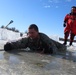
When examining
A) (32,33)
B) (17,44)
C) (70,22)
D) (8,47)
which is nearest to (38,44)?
(32,33)

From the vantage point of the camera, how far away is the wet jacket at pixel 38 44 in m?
5.93

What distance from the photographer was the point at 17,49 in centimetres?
644

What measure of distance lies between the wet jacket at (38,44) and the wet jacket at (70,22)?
4.29m

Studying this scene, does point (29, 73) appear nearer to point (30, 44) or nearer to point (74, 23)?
point (30, 44)

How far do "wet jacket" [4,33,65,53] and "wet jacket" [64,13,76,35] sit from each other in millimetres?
4293

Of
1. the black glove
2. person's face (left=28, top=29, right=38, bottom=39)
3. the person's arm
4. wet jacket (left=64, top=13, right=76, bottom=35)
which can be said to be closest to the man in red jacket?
wet jacket (left=64, top=13, right=76, bottom=35)

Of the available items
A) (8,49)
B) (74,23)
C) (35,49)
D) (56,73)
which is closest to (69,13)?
(74,23)

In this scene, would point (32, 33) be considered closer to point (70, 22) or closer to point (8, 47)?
point (8, 47)

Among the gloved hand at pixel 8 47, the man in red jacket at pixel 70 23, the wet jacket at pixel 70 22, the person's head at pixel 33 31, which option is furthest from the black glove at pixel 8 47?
the wet jacket at pixel 70 22

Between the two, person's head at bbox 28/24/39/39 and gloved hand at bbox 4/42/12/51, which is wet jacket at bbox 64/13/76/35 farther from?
gloved hand at bbox 4/42/12/51

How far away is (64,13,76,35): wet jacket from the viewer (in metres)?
10.3

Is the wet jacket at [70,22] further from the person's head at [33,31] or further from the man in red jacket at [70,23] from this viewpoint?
the person's head at [33,31]

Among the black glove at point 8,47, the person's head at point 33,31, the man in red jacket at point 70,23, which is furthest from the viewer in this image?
the man in red jacket at point 70,23

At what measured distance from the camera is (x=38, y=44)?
6215 mm
